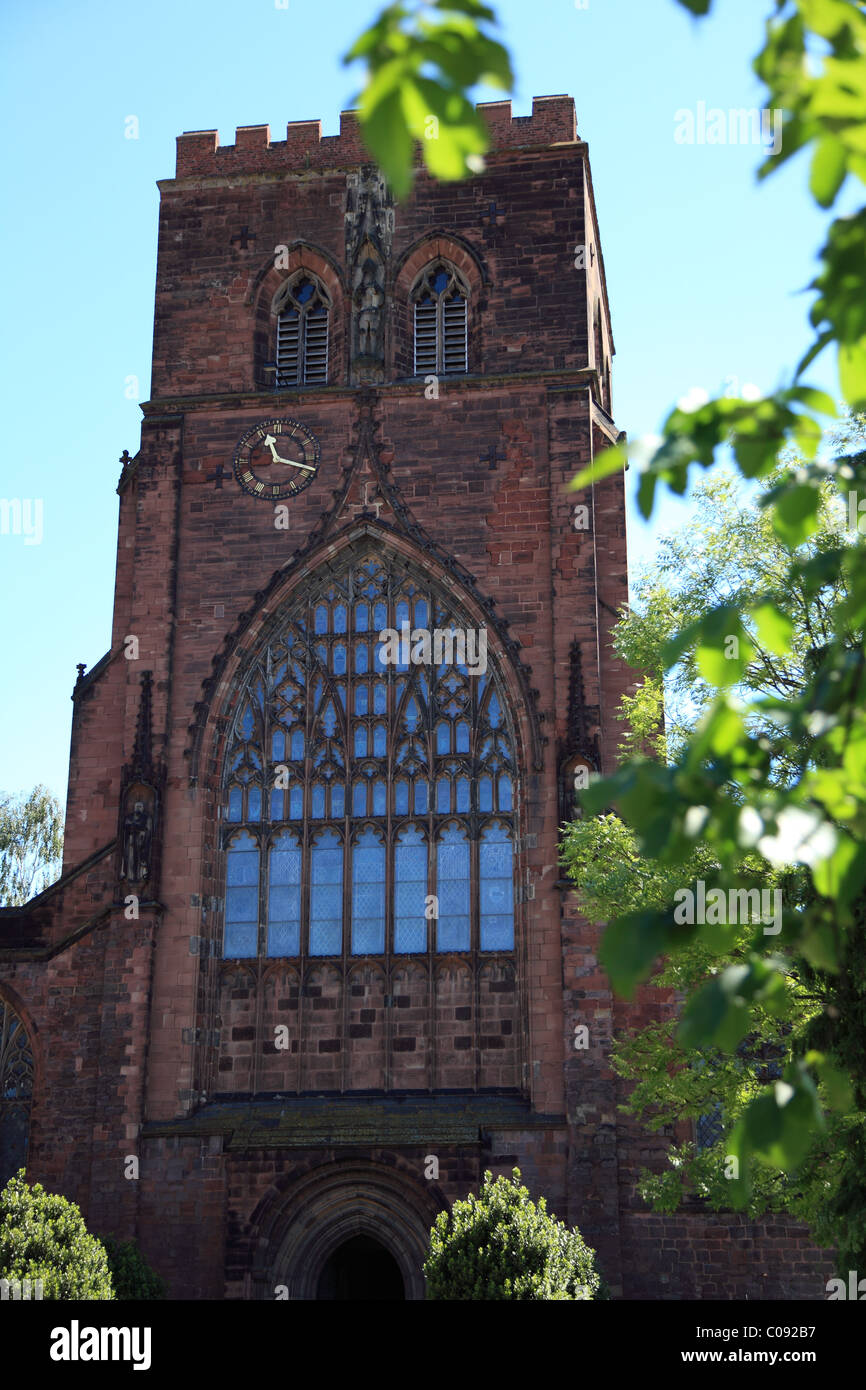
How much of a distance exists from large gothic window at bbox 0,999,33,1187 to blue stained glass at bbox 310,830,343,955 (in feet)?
13.8

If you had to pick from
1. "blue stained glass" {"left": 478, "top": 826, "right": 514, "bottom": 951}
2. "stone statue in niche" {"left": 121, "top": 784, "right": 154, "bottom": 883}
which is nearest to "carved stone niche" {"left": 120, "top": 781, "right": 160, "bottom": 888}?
"stone statue in niche" {"left": 121, "top": 784, "right": 154, "bottom": 883}

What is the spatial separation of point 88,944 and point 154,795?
2278mm

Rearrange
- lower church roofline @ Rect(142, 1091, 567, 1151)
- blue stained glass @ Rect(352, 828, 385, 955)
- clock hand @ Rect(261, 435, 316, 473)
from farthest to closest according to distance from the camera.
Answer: clock hand @ Rect(261, 435, 316, 473), blue stained glass @ Rect(352, 828, 385, 955), lower church roofline @ Rect(142, 1091, 567, 1151)

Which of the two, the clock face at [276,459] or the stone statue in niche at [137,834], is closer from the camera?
the stone statue in niche at [137,834]

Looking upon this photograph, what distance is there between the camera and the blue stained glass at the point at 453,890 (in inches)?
882

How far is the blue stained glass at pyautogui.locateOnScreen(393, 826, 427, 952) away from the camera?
2248 centimetres

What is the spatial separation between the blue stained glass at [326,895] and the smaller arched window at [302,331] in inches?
305

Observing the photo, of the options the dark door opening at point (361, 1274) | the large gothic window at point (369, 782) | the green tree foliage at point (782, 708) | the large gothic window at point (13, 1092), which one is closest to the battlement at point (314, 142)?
the large gothic window at point (369, 782)

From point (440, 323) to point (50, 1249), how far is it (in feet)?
50.7

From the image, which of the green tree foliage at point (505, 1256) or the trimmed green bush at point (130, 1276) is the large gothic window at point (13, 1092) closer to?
the trimmed green bush at point (130, 1276)

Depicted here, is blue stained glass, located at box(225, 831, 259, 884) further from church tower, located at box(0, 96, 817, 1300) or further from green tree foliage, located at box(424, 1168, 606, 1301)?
green tree foliage, located at box(424, 1168, 606, 1301)

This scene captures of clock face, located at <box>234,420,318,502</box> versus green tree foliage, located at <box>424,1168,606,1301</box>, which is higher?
clock face, located at <box>234,420,318,502</box>
